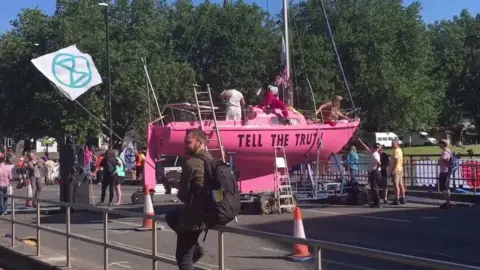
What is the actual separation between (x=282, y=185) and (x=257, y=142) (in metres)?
1.49

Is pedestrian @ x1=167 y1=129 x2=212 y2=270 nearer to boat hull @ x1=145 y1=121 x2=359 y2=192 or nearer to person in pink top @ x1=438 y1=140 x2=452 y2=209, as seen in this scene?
boat hull @ x1=145 y1=121 x2=359 y2=192

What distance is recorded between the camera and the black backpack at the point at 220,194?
20.9 ft

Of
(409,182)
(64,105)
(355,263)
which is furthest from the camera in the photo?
(64,105)

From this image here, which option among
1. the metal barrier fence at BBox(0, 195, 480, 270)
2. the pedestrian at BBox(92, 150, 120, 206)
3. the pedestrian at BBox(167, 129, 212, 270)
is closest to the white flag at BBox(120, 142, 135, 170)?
the pedestrian at BBox(92, 150, 120, 206)

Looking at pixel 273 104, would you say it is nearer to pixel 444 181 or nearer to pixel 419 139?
pixel 444 181

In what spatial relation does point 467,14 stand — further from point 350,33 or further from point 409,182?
point 409,182

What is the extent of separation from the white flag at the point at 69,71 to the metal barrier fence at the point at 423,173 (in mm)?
7105

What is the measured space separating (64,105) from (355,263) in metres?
40.3

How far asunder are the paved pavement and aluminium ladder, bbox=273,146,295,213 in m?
0.49

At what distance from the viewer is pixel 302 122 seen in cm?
1859

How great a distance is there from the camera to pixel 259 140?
1767 cm

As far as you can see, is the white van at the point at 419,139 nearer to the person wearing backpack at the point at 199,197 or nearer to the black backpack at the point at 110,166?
the black backpack at the point at 110,166

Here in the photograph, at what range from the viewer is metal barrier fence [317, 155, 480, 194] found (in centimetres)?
2170

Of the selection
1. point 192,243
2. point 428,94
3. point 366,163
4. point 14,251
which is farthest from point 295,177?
point 428,94
